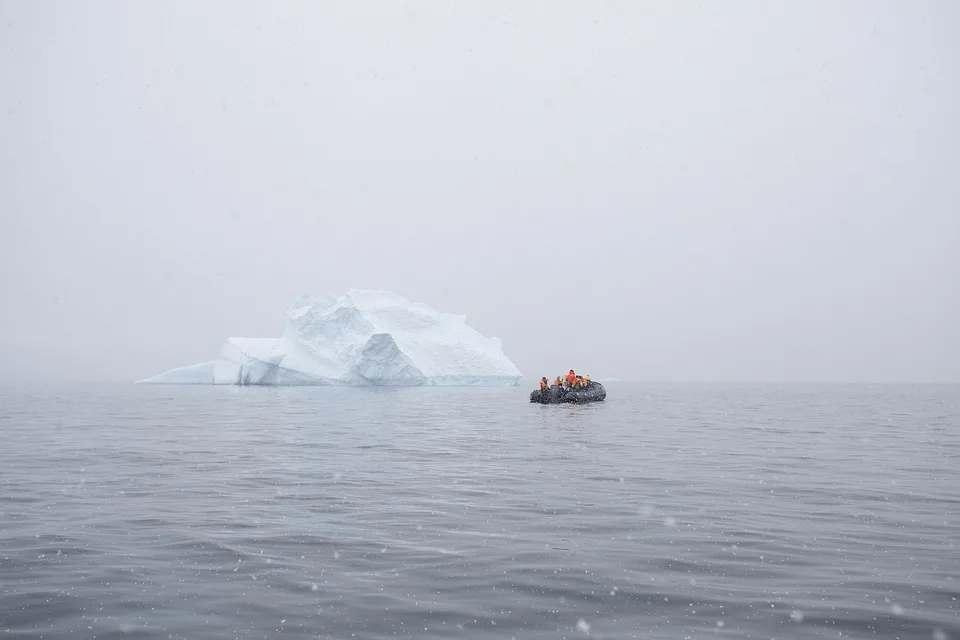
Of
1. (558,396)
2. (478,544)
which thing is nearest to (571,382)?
(558,396)

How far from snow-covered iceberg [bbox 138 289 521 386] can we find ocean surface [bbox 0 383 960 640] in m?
53.8

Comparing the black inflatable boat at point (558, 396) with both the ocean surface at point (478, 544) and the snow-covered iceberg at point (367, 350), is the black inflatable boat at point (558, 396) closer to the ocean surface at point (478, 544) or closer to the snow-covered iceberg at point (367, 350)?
the ocean surface at point (478, 544)

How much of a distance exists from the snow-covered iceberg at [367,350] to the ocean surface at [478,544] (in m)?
53.8

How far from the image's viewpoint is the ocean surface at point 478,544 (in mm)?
6559

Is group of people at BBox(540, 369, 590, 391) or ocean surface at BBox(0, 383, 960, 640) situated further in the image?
group of people at BBox(540, 369, 590, 391)

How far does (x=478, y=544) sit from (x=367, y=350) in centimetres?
6210

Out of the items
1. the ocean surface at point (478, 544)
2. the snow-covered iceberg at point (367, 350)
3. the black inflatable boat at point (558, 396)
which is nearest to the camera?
the ocean surface at point (478, 544)

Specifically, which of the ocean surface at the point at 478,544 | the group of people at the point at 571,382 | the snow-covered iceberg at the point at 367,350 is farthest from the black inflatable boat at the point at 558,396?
the snow-covered iceberg at the point at 367,350

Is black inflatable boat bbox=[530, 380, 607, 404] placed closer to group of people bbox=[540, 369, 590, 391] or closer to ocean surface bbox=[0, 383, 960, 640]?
group of people bbox=[540, 369, 590, 391]

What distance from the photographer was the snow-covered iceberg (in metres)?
74.2

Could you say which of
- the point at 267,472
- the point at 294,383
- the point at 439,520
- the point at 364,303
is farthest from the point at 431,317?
Answer: the point at 439,520

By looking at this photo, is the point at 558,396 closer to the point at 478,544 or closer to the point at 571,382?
the point at 571,382

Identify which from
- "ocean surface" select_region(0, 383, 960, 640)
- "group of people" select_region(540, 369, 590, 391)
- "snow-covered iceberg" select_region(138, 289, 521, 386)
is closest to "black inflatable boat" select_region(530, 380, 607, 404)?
"group of people" select_region(540, 369, 590, 391)

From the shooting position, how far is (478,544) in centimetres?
928
